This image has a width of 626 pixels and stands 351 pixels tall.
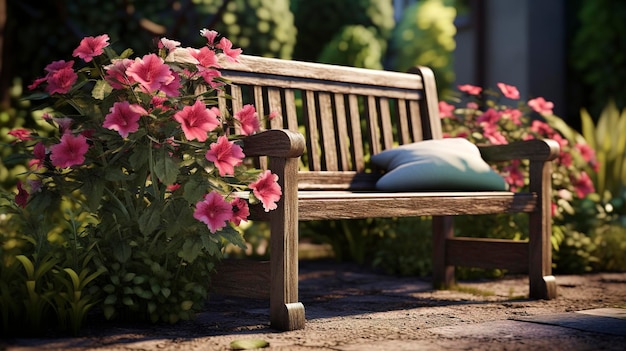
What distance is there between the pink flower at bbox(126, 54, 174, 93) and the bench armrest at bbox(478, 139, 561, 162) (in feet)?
5.80

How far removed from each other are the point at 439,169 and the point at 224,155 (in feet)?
3.93

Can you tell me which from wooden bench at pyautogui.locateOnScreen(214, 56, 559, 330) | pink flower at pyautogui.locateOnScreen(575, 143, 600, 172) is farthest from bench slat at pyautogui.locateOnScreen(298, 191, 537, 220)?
pink flower at pyautogui.locateOnScreen(575, 143, 600, 172)

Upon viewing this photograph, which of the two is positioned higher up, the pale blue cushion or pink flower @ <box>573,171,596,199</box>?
the pale blue cushion

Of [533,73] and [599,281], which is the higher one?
[533,73]

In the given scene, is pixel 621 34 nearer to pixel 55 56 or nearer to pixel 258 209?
pixel 55 56

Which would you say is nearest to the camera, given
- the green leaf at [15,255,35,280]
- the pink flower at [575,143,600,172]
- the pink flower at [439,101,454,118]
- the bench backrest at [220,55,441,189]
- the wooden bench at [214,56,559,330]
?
the green leaf at [15,255,35,280]

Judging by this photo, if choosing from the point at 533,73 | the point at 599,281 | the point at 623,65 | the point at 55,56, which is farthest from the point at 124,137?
the point at 623,65

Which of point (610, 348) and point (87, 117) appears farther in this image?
point (87, 117)

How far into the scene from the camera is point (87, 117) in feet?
9.37

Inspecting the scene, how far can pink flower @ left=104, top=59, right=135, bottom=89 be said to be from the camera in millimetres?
2766

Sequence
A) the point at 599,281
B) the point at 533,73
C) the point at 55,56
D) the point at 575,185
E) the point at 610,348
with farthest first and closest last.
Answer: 1. the point at 533,73
2. the point at 55,56
3. the point at 575,185
4. the point at 599,281
5. the point at 610,348

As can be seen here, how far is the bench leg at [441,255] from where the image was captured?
13.6 ft

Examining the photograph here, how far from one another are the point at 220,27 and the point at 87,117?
3.15 m

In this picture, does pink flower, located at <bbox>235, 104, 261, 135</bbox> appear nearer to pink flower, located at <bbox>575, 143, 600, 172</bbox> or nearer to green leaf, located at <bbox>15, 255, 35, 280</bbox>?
green leaf, located at <bbox>15, 255, 35, 280</bbox>
